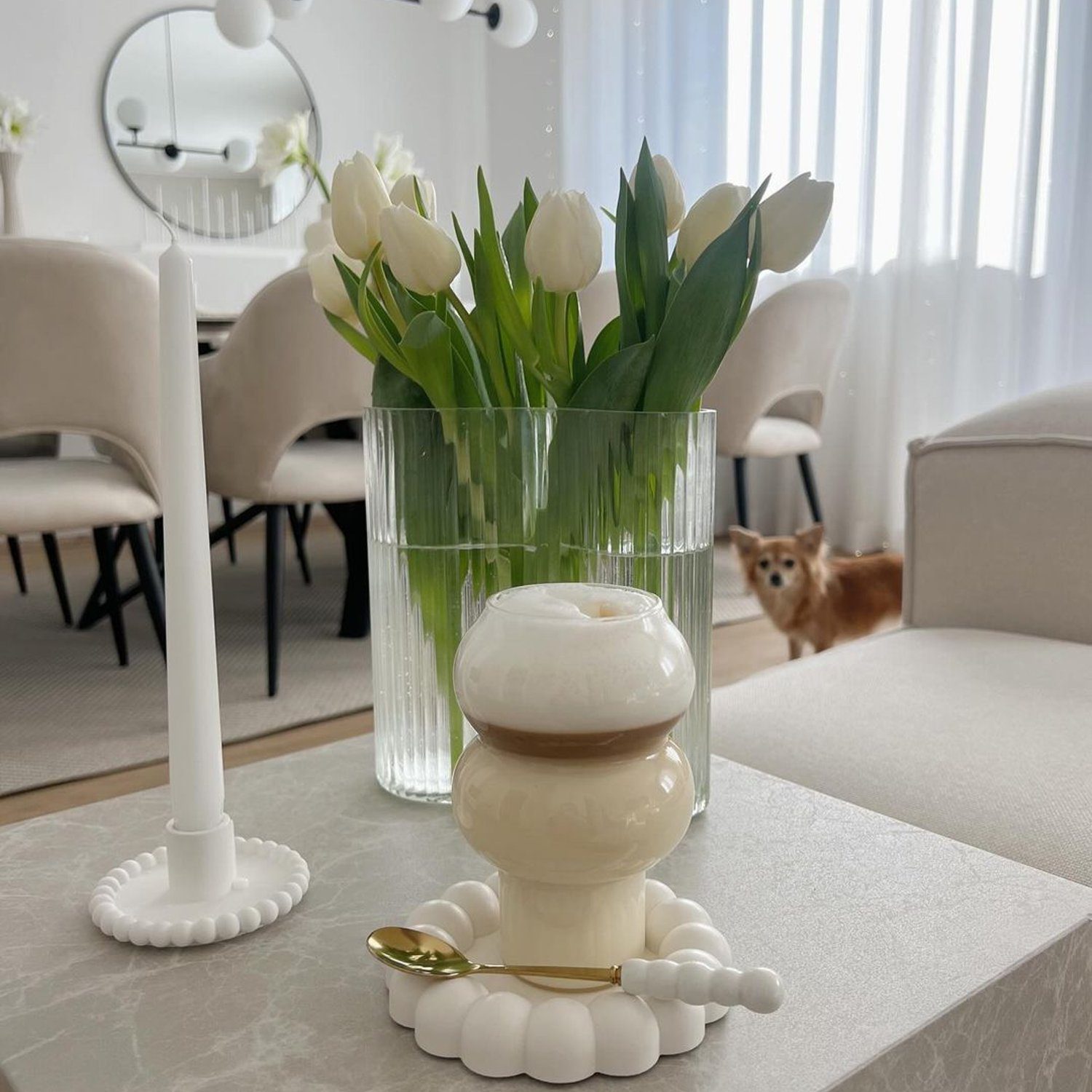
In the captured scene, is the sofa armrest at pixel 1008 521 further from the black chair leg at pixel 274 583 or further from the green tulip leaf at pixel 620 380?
the black chair leg at pixel 274 583

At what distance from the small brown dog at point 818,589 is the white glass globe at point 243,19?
1.97m

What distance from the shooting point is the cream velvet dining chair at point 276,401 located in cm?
217

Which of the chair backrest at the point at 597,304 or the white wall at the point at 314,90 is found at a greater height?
the white wall at the point at 314,90

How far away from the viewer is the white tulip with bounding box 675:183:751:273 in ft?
2.08

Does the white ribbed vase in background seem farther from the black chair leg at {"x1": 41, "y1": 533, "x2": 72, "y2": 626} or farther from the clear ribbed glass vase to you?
the clear ribbed glass vase

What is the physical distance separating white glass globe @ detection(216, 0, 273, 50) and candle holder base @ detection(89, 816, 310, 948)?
3000 millimetres

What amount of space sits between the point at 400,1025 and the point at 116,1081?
114 millimetres

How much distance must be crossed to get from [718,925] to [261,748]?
1.55 meters

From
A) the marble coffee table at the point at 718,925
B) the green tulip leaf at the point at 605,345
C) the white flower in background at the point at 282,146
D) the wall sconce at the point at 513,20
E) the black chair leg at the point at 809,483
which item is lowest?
the black chair leg at the point at 809,483

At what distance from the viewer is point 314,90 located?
4.99 meters

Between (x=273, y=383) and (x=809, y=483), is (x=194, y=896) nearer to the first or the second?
(x=273, y=383)

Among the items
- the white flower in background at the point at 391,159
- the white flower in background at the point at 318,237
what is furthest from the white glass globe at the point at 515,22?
the white flower in background at the point at 318,237

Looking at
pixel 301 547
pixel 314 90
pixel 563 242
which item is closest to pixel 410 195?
pixel 563 242

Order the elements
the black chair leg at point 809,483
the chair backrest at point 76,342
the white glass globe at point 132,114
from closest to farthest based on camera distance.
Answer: the chair backrest at point 76,342
the black chair leg at point 809,483
the white glass globe at point 132,114
